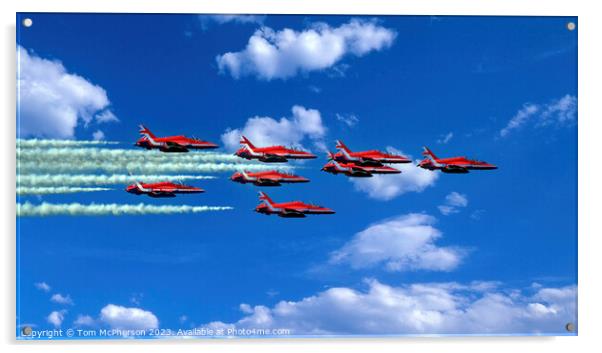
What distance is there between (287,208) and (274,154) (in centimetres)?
85

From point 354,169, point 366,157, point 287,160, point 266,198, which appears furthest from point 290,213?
point 366,157

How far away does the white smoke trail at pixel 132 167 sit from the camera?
11430mm

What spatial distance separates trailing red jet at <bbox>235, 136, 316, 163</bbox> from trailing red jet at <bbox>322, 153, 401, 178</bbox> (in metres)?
0.30

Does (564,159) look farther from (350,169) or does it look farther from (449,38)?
(350,169)

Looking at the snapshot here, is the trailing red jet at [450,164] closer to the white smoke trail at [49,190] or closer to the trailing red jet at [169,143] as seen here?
the trailing red jet at [169,143]

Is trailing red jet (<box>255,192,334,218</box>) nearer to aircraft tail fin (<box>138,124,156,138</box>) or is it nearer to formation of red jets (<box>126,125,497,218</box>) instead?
formation of red jets (<box>126,125,497,218</box>)

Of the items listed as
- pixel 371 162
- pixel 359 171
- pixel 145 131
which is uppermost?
pixel 145 131

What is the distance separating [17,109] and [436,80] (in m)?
6.24

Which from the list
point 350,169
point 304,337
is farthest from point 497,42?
point 304,337

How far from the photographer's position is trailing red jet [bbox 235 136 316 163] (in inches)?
464

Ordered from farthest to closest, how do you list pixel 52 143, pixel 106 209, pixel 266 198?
pixel 266 198 < pixel 106 209 < pixel 52 143

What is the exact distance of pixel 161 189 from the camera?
11.8 metres

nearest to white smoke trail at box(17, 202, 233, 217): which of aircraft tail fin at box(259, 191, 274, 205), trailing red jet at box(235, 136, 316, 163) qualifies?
aircraft tail fin at box(259, 191, 274, 205)

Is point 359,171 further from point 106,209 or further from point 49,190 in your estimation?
point 49,190
